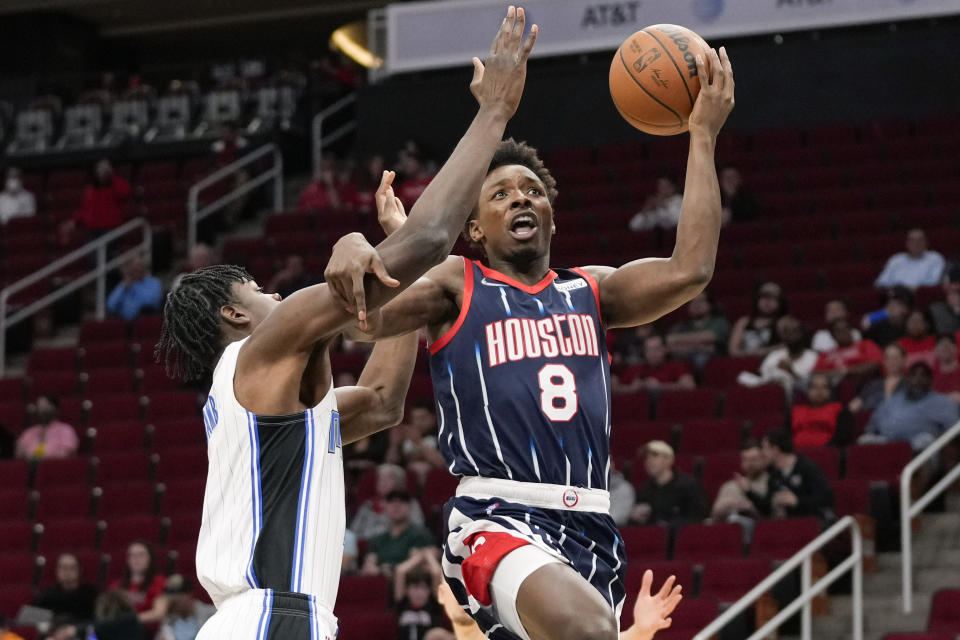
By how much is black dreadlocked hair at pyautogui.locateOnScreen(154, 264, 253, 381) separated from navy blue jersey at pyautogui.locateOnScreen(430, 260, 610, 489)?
0.83 metres

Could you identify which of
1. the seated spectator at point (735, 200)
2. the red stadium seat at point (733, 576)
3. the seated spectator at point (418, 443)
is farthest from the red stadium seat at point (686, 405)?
the seated spectator at point (735, 200)

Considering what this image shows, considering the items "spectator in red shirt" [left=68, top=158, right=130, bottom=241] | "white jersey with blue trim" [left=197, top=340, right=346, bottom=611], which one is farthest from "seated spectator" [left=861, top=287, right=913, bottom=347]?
"spectator in red shirt" [left=68, top=158, right=130, bottom=241]

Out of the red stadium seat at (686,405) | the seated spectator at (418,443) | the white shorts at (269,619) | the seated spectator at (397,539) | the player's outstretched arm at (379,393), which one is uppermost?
the player's outstretched arm at (379,393)

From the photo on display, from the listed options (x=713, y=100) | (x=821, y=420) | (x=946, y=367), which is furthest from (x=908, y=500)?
(x=713, y=100)

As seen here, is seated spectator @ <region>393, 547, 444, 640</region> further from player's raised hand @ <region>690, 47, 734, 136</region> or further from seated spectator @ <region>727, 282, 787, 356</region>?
player's raised hand @ <region>690, 47, 734, 136</region>

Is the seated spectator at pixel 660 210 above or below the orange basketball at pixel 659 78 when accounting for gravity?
above

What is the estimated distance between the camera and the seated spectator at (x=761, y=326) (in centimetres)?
1248

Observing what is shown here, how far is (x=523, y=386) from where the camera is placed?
4.70 meters

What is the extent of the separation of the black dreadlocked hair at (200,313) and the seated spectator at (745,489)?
629 cm

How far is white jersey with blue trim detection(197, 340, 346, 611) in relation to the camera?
12.8 feet

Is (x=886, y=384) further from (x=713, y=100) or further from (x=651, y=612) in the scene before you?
(x=713, y=100)

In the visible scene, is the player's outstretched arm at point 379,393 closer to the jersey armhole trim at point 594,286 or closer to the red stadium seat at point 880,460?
the jersey armhole trim at point 594,286

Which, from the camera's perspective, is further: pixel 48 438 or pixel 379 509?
pixel 48 438

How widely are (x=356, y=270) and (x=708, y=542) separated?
6.78 metres
